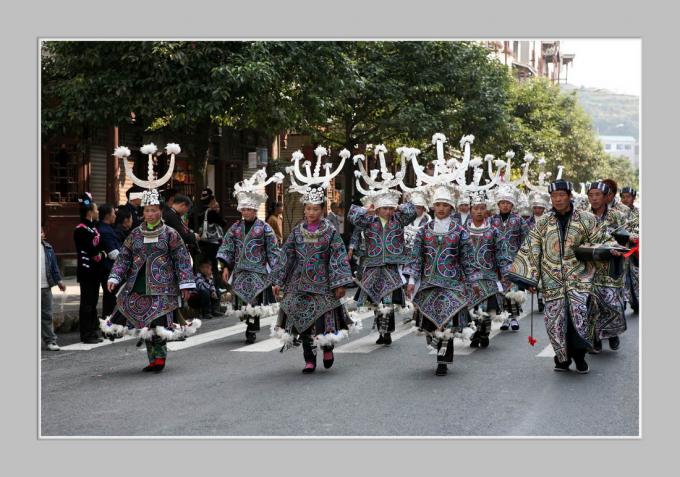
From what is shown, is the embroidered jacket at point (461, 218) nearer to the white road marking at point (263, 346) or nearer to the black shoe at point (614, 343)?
the black shoe at point (614, 343)

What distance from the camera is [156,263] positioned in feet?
30.0

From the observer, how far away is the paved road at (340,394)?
670 centimetres

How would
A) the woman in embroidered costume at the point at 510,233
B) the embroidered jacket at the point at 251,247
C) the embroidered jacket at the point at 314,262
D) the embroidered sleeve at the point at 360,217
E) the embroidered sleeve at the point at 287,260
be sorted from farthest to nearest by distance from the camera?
1. the woman in embroidered costume at the point at 510,233
2. the embroidered sleeve at the point at 360,217
3. the embroidered jacket at the point at 251,247
4. the embroidered sleeve at the point at 287,260
5. the embroidered jacket at the point at 314,262

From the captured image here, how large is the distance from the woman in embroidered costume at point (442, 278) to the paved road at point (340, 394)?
41 centimetres

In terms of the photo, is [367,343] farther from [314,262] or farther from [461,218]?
[461,218]

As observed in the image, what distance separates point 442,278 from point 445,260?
0.18m

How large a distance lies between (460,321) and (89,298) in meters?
4.75

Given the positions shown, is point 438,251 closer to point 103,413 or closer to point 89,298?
point 103,413

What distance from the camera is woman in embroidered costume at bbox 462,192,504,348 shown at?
35.7 feet

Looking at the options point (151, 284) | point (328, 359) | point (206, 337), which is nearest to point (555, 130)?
point (206, 337)

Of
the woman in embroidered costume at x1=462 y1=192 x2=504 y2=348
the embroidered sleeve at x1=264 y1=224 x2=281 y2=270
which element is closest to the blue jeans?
the embroidered sleeve at x1=264 y1=224 x2=281 y2=270

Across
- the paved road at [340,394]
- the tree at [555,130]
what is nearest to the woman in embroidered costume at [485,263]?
the paved road at [340,394]

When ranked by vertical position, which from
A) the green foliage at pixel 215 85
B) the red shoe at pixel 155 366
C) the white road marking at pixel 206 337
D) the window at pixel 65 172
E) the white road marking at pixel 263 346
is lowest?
the white road marking at pixel 206 337

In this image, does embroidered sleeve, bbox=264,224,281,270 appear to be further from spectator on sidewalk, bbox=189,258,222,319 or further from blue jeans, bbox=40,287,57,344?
spectator on sidewalk, bbox=189,258,222,319
